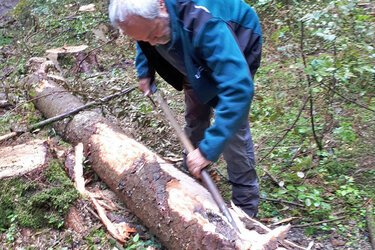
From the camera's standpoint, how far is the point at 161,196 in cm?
239

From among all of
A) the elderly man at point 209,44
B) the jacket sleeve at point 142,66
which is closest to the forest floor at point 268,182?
the jacket sleeve at point 142,66

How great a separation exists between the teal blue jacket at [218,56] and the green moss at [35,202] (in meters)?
1.42

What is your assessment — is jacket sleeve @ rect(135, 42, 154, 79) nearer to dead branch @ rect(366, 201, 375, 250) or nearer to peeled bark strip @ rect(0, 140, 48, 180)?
peeled bark strip @ rect(0, 140, 48, 180)

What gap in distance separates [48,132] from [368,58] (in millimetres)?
3451

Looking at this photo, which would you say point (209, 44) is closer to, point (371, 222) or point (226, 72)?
point (226, 72)

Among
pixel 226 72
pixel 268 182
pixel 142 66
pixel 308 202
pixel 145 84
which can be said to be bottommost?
pixel 268 182

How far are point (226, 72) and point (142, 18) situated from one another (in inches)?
21.7

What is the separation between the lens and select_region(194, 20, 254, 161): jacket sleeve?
70.6 inches

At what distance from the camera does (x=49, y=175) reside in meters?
2.88

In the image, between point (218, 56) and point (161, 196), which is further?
point (161, 196)

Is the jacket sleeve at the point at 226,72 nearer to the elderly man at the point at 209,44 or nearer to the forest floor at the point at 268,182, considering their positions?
the elderly man at the point at 209,44

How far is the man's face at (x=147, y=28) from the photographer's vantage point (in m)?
1.87

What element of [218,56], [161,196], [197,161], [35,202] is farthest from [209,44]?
[35,202]

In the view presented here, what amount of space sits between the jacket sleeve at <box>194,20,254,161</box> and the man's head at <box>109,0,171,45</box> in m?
0.25
